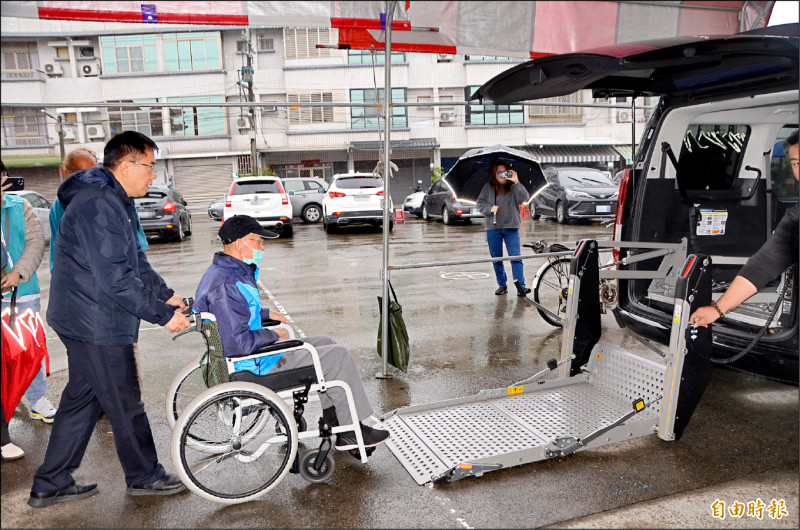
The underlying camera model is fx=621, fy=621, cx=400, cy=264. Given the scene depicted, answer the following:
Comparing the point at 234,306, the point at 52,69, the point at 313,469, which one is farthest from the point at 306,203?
the point at 52,69

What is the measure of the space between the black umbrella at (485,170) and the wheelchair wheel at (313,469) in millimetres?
5000

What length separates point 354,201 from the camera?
54.0 ft

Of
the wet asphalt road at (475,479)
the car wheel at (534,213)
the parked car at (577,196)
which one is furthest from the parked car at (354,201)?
the wet asphalt road at (475,479)

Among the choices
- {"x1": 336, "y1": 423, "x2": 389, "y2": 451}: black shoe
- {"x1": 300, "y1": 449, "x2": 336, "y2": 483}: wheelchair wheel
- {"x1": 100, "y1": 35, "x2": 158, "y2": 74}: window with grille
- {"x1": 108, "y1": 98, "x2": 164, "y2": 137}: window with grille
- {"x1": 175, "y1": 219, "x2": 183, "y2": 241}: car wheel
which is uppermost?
{"x1": 100, "y1": 35, "x2": 158, "y2": 74}: window with grille

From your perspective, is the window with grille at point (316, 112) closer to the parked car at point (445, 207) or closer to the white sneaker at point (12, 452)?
the parked car at point (445, 207)

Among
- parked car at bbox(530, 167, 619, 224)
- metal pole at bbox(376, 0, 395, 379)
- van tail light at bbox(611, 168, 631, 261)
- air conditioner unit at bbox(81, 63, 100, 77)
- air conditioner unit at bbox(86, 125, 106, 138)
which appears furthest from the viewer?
air conditioner unit at bbox(81, 63, 100, 77)

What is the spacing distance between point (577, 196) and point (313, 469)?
15054 millimetres

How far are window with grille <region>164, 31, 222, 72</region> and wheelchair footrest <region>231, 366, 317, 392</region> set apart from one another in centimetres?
→ 3332

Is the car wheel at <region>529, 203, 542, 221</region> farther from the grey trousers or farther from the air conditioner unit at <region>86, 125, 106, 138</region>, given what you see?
the air conditioner unit at <region>86, 125, 106, 138</region>

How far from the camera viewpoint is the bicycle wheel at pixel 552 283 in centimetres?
668

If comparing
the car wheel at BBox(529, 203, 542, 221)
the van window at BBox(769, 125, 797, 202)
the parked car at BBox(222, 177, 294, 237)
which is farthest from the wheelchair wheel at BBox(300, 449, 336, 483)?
the car wheel at BBox(529, 203, 542, 221)

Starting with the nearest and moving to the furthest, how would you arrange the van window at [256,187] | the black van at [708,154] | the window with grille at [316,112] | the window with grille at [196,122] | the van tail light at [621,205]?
the black van at [708,154]
the van tail light at [621,205]
the van window at [256,187]
the window with grille at [316,112]
the window with grille at [196,122]

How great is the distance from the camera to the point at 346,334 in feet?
21.7

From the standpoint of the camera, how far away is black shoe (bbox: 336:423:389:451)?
3475 mm
